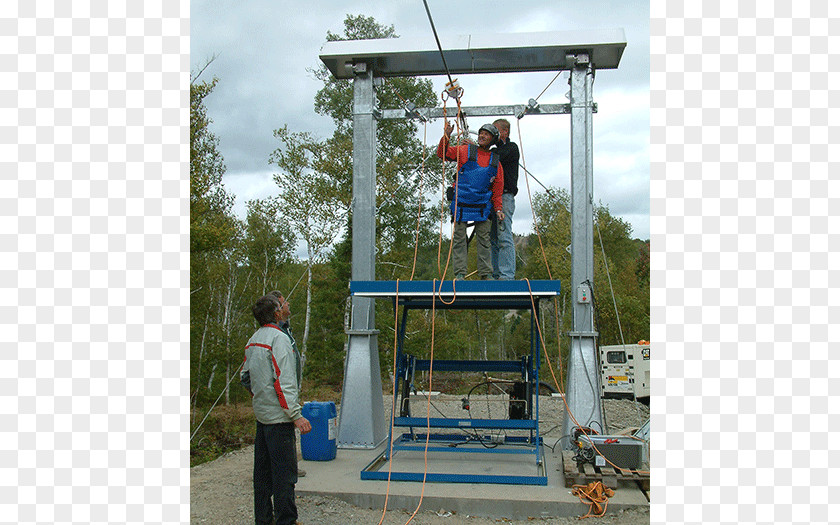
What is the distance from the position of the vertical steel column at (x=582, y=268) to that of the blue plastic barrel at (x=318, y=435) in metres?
2.77

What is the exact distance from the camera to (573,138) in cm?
808

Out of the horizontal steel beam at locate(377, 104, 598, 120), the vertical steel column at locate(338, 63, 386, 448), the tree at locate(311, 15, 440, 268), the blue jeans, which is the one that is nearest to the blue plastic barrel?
the vertical steel column at locate(338, 63, 386, 448)

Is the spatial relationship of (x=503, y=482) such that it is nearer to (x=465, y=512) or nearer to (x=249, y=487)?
(x=465, y=512)

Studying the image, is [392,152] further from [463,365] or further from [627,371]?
[463,365]

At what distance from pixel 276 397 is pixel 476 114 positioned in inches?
193

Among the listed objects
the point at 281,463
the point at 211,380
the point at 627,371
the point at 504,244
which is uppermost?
the point at 504,244

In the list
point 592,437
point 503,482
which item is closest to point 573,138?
point 592,437

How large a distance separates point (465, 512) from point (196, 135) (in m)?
20.3

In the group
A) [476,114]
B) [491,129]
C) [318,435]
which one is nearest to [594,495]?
[318,435]

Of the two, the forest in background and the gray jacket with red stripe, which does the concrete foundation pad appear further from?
the forest in background

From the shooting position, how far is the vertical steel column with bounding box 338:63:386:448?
8047 mm

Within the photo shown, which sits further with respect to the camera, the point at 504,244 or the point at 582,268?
the point at 582,268

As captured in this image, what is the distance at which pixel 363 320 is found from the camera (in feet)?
27.1

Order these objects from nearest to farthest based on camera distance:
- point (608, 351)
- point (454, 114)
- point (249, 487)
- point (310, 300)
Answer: point (249, 487) < point (454, 114) < point (608, 351) < point (310, 300)
